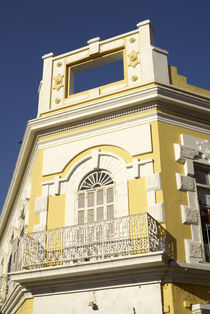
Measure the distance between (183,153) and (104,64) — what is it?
4.56 m

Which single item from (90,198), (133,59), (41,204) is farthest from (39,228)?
(133,59)

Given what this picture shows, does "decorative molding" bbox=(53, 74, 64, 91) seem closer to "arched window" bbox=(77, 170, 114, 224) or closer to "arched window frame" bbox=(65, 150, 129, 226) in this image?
"arched window frame" bbox=(65, 150, 129, 226)

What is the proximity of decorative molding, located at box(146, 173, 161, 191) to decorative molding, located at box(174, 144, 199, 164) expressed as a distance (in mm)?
867

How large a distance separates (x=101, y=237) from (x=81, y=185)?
2.08 metres

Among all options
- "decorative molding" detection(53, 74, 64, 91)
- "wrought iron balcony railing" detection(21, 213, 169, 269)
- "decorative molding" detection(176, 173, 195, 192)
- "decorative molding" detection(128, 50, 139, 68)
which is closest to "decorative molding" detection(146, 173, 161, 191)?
"decorative molding" detection(176, 173, 195, 192)

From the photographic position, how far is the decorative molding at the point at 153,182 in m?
10.7

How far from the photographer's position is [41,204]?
1166 centimetres

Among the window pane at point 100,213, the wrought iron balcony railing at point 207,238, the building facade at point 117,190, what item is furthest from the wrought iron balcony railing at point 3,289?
the wrought iron balcony railing at point 207,238

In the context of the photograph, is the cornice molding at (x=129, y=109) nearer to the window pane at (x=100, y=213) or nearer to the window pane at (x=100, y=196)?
the window pane at (x=100, y=196)

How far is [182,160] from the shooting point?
1124 centimetres

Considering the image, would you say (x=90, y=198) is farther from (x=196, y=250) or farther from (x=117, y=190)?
(x=196, y=250)

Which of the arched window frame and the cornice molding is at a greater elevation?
the cornice molding

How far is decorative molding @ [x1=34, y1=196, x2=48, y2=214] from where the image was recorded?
38.0 ft

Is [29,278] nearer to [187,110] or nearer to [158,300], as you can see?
[158,300]
